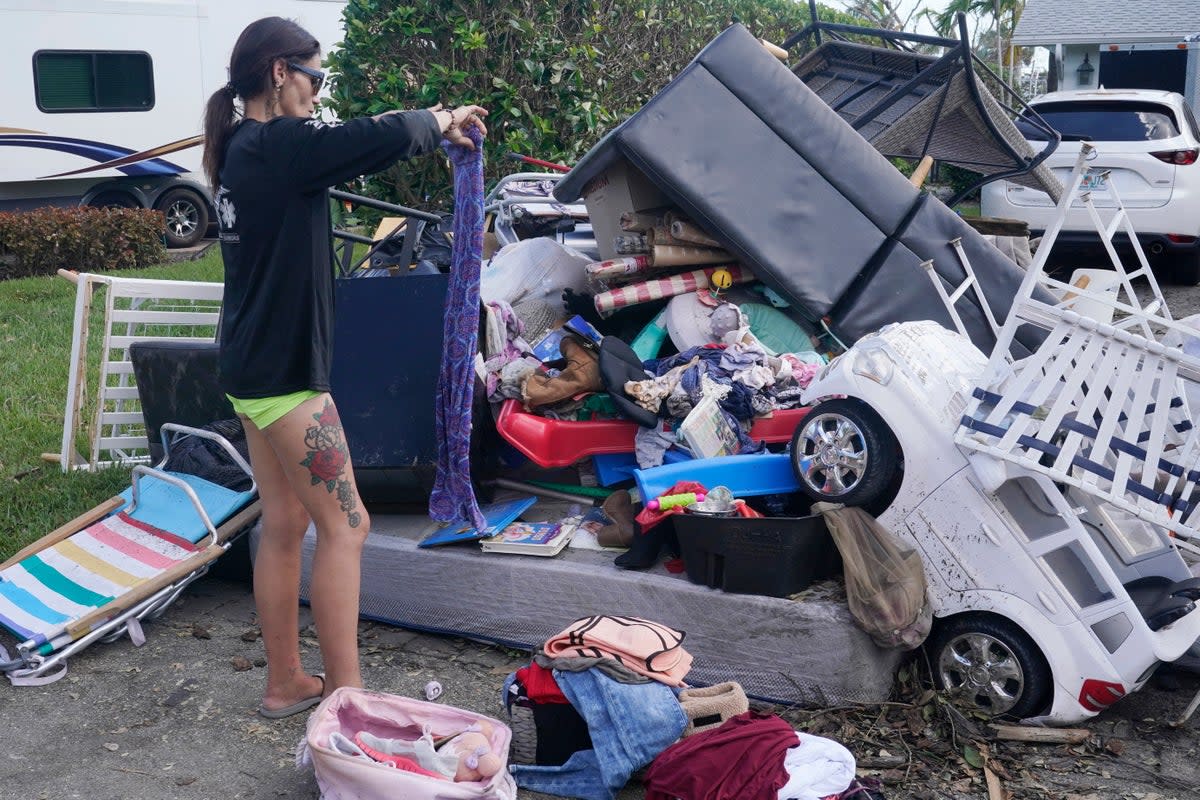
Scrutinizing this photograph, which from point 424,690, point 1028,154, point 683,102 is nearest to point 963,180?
point 1028,154

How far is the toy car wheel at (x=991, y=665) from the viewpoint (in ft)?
11.7

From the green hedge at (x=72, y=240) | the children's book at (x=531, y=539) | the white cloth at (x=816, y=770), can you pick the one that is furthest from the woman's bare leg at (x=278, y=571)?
the green hedge at (x=72, y=240)

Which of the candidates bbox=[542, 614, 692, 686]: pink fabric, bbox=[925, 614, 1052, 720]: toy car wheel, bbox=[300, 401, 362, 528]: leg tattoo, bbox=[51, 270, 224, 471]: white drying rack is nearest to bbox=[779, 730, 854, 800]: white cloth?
bbox=[542, 614, 692, 686]: pink fabric

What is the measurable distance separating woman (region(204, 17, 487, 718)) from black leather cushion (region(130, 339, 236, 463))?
1670mm

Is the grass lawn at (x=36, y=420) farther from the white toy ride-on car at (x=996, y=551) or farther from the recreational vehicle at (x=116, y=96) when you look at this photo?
the recreational vehicle at (x=116, y=96)

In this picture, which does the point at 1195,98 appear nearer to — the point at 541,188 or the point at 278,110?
the point at 541,188

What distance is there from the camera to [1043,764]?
3.46 m

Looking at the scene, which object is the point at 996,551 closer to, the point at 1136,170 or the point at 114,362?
the point at 114,362

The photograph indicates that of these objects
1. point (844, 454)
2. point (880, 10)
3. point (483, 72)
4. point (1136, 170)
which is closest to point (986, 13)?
point (880, 10)

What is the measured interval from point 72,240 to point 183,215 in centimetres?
257

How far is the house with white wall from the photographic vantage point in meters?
17.4

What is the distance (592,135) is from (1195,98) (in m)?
12.6

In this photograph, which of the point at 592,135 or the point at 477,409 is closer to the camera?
the point at 477,409

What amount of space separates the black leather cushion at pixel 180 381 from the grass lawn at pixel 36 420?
0.52 meters
